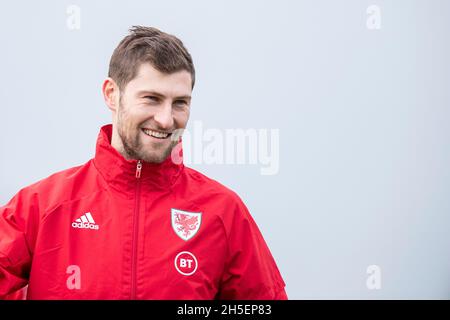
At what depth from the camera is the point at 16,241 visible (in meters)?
1.68

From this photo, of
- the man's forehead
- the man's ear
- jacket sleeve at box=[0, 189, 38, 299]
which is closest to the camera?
jacket sleeve at box=[0, 189, 38, 299]

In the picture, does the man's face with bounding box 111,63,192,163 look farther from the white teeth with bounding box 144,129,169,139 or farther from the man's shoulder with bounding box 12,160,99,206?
the man's shoulder with bounding box 12,160,99,206

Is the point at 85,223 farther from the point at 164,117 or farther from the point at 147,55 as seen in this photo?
the point at 147,55

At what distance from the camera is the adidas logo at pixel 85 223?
175 centimetres

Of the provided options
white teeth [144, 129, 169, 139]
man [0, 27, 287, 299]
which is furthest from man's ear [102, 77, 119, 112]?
white teeth [144, 129, 169, 139]

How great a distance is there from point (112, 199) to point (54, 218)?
17 centimetres

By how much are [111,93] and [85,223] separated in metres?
0.41

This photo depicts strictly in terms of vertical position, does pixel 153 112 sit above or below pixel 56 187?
above

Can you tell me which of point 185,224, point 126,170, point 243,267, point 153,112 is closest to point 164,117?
point 153,112

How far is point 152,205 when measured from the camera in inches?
71.4

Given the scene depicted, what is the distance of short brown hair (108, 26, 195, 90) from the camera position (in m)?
1.80

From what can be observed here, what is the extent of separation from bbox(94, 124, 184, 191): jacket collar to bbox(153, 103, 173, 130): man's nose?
13 cm

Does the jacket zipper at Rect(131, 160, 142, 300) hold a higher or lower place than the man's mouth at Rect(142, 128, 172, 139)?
lower
